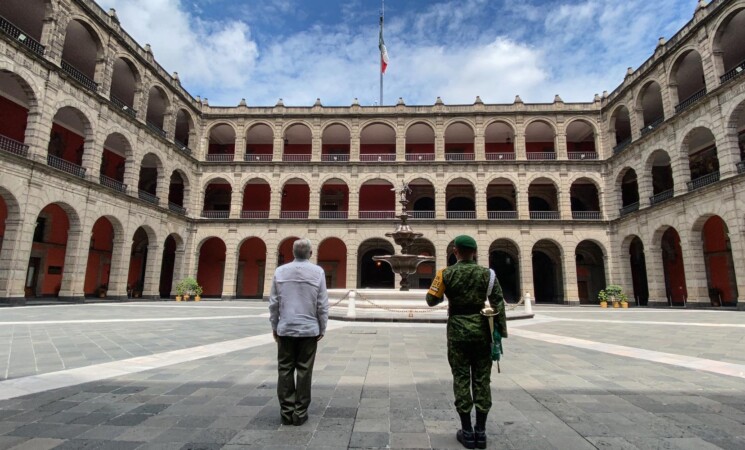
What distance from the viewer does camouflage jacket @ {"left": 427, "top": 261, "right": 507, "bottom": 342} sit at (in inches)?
108

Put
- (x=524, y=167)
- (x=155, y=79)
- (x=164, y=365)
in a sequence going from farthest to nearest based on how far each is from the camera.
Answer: (x=524, y=167) < (x=155, y=79) < (x=164, y=365)

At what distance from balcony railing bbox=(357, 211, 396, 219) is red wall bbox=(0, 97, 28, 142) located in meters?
18.2

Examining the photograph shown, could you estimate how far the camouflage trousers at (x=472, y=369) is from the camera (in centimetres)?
267

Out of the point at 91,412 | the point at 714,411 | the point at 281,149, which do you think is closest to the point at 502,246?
the point at 281,149

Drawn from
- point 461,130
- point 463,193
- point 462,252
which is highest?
point 461,130

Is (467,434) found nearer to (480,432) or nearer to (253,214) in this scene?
(480,432)

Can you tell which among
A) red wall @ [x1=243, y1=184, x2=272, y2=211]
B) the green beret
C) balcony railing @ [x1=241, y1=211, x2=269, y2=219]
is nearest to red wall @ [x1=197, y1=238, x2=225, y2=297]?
balcony railing @ [x1=241, y1=211, x2=269, y2=219]

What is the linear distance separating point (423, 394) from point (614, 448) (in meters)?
1.67

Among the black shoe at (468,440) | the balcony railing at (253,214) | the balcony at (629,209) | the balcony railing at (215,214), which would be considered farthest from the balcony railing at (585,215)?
the black shoe at (468,440)

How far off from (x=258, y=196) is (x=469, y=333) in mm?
27717

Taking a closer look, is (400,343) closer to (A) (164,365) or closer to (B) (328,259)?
(A) (164,365)

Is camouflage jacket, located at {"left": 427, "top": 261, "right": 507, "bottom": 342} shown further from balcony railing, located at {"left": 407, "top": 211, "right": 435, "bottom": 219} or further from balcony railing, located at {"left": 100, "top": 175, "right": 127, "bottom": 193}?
balcony railing, located at {"left": 407, "top": 211, "right": 435, "bottom": 219}

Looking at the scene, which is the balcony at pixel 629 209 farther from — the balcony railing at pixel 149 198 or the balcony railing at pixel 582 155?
the balcony railing at pixel 149 198

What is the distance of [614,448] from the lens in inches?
100
